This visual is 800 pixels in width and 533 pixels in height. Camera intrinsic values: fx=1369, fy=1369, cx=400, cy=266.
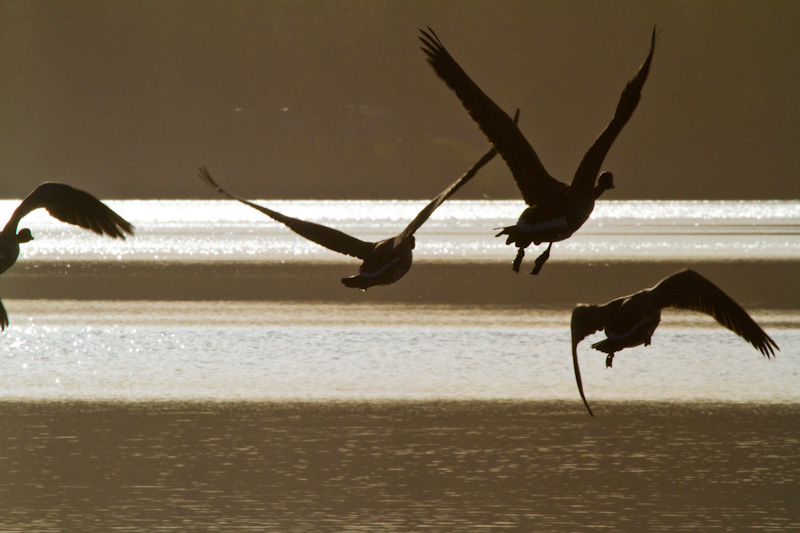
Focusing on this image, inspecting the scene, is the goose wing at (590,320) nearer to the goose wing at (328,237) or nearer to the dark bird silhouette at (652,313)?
the dark bird silhouette at (652,313)

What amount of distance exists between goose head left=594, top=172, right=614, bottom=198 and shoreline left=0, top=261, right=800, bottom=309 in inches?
1363

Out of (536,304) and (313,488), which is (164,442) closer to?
(313,488)

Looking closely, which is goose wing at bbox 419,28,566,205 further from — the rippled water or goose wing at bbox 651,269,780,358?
the rippled water

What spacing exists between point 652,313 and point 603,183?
4.83ft

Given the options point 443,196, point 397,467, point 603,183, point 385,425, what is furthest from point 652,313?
point 385,425

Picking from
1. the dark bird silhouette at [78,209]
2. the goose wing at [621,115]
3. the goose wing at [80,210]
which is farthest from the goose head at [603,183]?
the goose wing at [80,210]

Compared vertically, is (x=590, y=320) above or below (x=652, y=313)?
below

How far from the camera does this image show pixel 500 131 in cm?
1436

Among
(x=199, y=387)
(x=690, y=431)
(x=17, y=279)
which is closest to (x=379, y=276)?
(x=690, y=431)

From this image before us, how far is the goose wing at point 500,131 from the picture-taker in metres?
14.2

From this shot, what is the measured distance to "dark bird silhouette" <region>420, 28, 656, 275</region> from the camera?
42.7 feet

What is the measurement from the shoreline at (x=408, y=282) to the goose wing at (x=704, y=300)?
3387 cm

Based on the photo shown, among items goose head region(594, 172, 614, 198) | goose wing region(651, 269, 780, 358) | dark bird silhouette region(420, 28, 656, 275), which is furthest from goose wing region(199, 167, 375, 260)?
goose wing region(651, 269, 780, 358)

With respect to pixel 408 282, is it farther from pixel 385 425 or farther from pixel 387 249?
pixel 387 249
